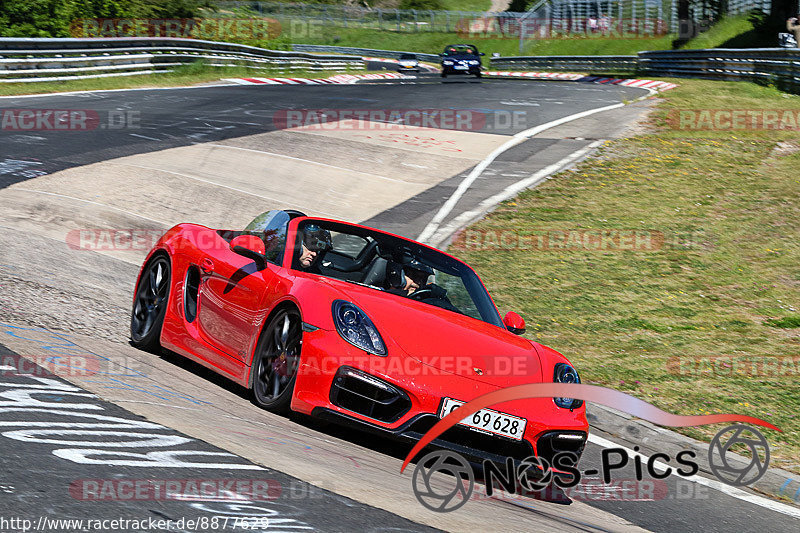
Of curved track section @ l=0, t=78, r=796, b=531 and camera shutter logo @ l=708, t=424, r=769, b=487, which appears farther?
camera shutter logo @ l=708, t=424, r=769, b=487

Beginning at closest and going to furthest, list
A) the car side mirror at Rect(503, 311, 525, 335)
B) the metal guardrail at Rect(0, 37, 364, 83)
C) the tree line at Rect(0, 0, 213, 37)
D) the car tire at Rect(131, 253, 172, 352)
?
the car side mirror at Rect(503, 311, 525, 335) → the car tire at Rect(131, 253, 172, 352) → the metal guardrail at Rect(0, 37, 364, 83) → the tree line at Rect(0, 0, 213, 37)

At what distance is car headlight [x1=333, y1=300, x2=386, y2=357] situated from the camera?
18.1ft

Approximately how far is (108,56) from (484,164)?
14.7 metres

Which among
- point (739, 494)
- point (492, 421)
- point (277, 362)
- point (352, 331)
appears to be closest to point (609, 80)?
point (739, 494)

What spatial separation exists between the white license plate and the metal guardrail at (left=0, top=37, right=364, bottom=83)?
21463mm

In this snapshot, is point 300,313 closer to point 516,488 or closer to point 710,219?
point 516,488

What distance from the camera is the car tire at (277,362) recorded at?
18.7 ft

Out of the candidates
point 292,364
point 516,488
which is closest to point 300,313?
point 292,364

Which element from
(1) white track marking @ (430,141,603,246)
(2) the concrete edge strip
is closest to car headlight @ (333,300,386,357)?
(1) white track marking @ (430,141,603,246)

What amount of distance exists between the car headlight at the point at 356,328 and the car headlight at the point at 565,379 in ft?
3.78

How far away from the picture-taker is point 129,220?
11977 millimetres

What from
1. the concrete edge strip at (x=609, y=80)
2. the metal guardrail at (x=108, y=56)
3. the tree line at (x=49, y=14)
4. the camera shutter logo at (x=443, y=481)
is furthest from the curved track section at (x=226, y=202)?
the tree line at (x=49, y=14)

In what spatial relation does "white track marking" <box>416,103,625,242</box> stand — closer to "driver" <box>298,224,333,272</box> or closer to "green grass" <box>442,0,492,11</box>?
"driver" <box>298,224,333,272</box>

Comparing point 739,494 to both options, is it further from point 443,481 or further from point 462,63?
point 462,63
